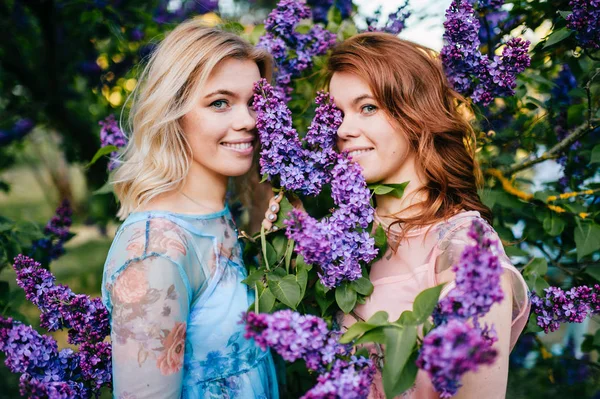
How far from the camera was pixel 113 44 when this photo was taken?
11.4 ft

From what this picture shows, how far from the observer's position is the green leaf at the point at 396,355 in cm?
106

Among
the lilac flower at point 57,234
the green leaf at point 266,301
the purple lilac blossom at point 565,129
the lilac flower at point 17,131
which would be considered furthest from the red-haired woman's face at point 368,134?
the lilac flower at point 17,131

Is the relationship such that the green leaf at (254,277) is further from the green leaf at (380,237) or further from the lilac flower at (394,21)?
the lilac flower at (394,21)

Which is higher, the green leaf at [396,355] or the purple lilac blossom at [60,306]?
the green leaf at [396,355]

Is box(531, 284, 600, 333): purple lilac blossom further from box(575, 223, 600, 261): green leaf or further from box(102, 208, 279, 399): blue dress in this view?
box(102, 208, 279, 399): blue dress

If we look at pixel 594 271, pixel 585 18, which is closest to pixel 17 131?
pixel 585 18

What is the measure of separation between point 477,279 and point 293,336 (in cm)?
42

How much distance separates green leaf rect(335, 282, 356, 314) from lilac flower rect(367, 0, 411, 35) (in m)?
1.31

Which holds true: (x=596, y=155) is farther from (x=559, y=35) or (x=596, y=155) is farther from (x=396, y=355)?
(x=396, y=355)

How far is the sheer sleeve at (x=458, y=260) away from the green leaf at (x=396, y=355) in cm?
39

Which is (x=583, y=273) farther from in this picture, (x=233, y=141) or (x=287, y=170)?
(x=233, y=141)

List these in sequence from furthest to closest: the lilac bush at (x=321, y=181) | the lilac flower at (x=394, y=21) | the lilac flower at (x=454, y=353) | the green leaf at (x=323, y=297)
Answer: the lilac flower at (x=394, y=21), the green leaf at (x=323, y=297), the lilac bush at (x=321, y=181), the lilac flower at (x=454, y=353)

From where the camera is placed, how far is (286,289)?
1.51 m

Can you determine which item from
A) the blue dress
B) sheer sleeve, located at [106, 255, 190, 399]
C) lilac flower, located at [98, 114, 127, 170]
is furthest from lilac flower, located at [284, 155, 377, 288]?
lilac flower, located at [98, 114, 127, 170]
